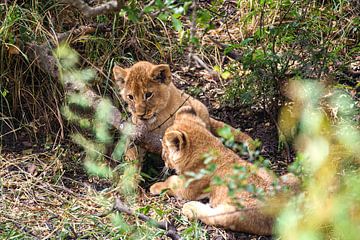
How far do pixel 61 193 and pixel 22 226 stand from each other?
63cm

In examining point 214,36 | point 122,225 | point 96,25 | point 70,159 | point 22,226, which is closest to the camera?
point 122,225

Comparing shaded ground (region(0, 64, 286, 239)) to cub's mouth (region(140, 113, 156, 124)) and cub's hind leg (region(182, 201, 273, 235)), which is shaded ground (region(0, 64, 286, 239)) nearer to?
cub's hind leg (region(182, 201, 273, 235))

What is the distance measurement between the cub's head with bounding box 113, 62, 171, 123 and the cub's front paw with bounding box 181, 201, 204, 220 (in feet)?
3.00

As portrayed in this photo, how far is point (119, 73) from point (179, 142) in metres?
0.97

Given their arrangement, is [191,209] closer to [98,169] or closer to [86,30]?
[98,169]

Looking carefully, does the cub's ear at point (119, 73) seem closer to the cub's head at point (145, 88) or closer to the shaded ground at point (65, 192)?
the cub's head at point (145, 88)

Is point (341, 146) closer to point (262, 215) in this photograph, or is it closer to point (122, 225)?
point (262, 215)

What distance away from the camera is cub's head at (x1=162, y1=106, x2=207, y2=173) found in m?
5.02

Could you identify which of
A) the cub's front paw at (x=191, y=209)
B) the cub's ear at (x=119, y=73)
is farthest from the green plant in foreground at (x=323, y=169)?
the cub's ear at (x=119, y=73)

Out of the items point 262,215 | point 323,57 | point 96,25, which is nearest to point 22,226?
point 262,215

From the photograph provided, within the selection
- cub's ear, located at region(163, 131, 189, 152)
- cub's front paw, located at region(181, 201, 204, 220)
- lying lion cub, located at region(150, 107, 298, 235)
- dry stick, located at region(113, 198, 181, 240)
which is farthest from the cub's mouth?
dry stick, located at region(113, 198, 181, 240)

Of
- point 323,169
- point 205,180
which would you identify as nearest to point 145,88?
point 205,180

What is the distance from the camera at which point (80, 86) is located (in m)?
5.66

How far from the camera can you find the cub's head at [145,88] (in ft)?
18.1
